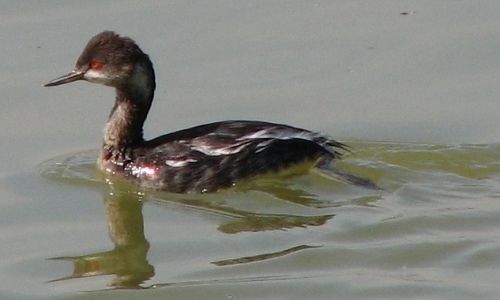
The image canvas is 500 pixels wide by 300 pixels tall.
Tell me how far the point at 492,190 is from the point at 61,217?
124 inches

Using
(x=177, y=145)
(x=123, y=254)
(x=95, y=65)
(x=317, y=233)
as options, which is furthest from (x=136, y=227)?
(x=95, y=65)

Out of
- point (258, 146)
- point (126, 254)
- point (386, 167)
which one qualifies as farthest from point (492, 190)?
point (126, 254)

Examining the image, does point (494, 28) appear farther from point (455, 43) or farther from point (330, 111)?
point (330, 111)

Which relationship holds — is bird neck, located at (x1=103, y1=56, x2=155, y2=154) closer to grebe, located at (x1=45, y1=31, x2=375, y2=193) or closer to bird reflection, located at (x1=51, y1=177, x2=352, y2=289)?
grebe, located at (x1=45, y1=31, x2=375, y2=193)

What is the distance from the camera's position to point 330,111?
11.5m

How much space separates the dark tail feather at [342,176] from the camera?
10.3 meters

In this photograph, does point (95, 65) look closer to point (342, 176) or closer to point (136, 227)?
point (136, 227)

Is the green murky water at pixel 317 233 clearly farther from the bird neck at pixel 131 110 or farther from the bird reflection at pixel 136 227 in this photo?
the bird neck at pixel 131 110

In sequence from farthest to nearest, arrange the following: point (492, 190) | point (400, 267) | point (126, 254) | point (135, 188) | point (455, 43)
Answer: point (455, 43)
point (135, 188)
point (492, 190)
point (126, 254)
point (400, 267)

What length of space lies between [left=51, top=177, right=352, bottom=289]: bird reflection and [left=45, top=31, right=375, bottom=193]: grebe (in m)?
0.19

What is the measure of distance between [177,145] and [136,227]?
925 mm

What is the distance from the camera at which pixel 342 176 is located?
1040cm

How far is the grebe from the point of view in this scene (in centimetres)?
1044

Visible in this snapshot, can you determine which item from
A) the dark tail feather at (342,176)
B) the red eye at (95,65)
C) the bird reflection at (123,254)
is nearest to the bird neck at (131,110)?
the red eye at (95,65)
